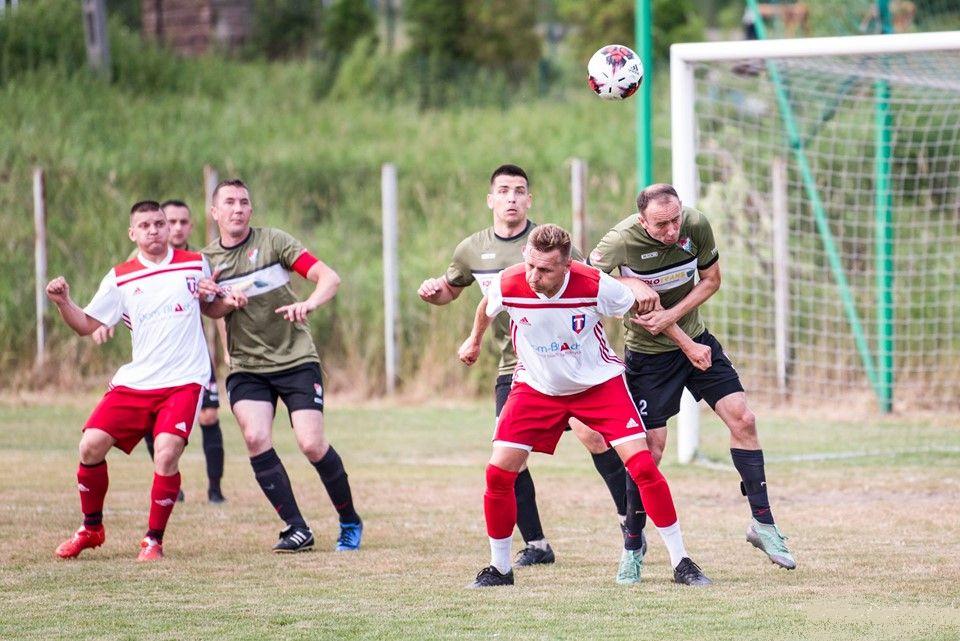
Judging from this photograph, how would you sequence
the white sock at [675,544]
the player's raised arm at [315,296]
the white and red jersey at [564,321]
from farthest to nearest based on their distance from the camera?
the player's raised arm at [315,296] < the white sock at [675,544] < the white and red jersey at [564,321]

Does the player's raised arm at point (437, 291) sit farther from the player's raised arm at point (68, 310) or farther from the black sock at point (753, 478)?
the player's raised arm at point (68, 310)

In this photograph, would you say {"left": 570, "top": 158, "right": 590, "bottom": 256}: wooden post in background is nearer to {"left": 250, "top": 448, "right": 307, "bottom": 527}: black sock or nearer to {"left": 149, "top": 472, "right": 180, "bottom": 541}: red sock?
{"left": 250, "top": 448, "right": 307, "bottom": 527}: black sock

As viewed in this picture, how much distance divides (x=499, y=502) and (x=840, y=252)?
10.0 m

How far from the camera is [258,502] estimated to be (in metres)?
9.63

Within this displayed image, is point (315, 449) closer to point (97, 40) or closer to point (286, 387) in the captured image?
point (286, 387)

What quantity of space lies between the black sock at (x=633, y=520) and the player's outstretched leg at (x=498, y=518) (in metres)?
0.62

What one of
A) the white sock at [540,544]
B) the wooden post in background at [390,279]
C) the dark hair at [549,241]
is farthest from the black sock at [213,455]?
the wooden post in background at [390,279]

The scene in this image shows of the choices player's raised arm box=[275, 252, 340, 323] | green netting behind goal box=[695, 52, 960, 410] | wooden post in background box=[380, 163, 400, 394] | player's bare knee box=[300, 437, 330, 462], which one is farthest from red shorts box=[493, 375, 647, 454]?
wooden post in background box=[380, 163, 400, 394]

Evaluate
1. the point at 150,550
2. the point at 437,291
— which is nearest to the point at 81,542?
the point at 150,550

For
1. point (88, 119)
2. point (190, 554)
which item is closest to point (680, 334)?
point (190, 554)

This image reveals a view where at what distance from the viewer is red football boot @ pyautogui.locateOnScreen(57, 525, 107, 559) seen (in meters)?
7.48

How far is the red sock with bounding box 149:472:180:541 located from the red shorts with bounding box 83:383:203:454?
0.25 m

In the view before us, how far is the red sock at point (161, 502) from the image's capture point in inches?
295

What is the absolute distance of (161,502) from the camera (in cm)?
752
